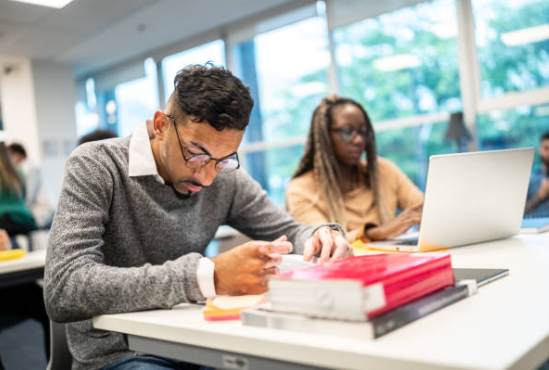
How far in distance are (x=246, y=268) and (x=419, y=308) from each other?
379mm

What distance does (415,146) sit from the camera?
5.01 metres

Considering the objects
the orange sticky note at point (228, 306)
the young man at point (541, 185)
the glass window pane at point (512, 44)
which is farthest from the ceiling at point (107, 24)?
the orange sticky note at point (228, 306)

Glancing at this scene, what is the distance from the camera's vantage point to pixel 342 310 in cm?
72

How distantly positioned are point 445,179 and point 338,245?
0.38 m

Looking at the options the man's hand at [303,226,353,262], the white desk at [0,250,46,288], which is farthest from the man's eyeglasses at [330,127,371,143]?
the white desk at [0,250,46,288]

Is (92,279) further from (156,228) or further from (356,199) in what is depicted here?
(356,199)

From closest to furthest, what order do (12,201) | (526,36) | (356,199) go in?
(356,199) < (12,201) < (526,36)

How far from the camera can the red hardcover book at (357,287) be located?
70 centimetres

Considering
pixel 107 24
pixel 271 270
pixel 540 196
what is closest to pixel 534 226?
pixel 271 270

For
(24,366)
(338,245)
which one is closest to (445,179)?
(338,245)

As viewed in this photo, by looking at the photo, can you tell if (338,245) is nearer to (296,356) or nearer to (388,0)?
(296,356)

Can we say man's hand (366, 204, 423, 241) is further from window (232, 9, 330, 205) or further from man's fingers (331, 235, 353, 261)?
window (232, 9, 330, 205)

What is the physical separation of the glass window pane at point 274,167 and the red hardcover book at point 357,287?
5.26m

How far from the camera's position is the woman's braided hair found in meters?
2.33
